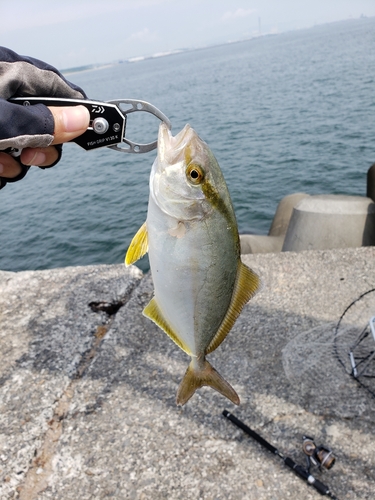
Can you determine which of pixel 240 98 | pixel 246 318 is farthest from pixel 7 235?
pixel 240 98

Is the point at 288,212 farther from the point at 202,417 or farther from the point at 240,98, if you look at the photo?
the point at 240,98

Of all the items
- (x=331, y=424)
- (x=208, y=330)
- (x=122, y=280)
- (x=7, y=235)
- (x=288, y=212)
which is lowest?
(x=7, y=235)

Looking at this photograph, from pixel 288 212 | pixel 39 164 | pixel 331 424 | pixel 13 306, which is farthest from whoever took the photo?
pixel 288 212

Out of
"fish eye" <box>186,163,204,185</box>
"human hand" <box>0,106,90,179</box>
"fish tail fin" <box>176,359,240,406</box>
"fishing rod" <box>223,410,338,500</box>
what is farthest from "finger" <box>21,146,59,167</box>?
"fishing rod" <box>223,410,338,500</box>

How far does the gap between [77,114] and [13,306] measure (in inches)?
135

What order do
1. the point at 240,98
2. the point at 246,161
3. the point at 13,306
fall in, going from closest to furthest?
the point at 13,306 → the point at 246,161 → the point at 240,98

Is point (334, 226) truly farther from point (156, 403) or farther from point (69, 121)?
point (69, 121)

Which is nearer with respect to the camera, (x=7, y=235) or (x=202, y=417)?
(x=202, y=417)

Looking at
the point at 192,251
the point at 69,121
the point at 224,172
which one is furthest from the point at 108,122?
the point at 224,172

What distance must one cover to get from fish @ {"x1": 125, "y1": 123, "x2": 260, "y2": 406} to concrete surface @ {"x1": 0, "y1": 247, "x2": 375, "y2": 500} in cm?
108

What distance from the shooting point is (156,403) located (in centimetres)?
389

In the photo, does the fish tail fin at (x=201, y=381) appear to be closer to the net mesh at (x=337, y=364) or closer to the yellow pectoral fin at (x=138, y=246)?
the yellow pectoral fin at (x=138, y=246)

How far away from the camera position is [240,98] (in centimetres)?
3481

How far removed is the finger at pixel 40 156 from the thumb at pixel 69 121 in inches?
10.8
